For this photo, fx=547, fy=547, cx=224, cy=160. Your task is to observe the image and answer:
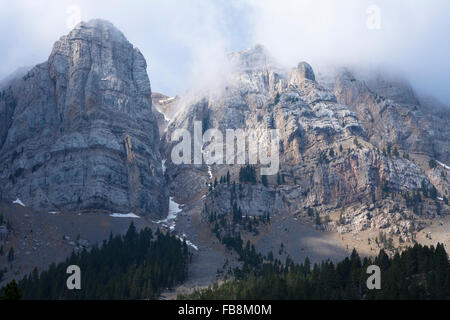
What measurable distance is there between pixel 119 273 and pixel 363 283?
7615 centimetres

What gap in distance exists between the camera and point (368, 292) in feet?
403

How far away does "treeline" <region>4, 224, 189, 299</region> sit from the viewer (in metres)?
153

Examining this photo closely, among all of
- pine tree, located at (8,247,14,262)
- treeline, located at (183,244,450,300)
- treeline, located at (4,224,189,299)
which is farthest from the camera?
pine tree, located at (8,247,14,262)

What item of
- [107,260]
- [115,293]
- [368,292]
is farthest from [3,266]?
[368,292]

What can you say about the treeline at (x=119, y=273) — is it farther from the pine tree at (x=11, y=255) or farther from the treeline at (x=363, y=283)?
the treeline at (x=363, y=283)

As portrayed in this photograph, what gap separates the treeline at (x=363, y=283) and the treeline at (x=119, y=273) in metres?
21.6

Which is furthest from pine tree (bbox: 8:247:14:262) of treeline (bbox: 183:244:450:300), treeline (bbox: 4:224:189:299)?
treeline (bbox: 183:244:450:300)

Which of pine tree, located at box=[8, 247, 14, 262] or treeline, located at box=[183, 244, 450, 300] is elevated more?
pine tree, located at box=[8, 247, 14, 262]

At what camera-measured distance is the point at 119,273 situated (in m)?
167

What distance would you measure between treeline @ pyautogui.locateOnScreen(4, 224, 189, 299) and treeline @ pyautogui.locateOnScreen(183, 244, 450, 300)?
2160cm

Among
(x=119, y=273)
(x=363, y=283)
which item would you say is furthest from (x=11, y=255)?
(x=363, y=283)

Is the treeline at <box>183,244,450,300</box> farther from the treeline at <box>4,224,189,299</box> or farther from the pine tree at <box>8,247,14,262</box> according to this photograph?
the pine tree at <box>8,247,14,262</box>
